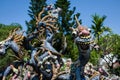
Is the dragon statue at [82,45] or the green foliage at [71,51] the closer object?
the dragon statue at [82,45]

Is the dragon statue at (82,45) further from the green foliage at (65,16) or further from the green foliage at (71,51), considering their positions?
the green foliage at (65,16)

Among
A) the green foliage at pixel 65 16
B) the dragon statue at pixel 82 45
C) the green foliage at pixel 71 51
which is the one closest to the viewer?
the dragon statue at pixel 82 45

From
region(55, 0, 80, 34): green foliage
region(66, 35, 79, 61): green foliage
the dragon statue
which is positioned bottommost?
the dragon statue

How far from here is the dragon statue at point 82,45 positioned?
26.9 feet

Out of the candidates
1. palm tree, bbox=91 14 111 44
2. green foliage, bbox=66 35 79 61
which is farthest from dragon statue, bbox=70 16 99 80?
palm tree, bbox=91 14 111 44

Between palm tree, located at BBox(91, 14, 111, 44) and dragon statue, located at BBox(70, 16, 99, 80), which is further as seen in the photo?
palm tree, located at BBox(91, 14, 111, 44)

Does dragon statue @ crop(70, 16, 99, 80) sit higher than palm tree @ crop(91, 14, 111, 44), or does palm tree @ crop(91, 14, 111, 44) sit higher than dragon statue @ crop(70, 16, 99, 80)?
palm tree @ crop(91, 14, 111, 44)

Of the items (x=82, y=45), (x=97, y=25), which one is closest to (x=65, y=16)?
(x=97, y=25)

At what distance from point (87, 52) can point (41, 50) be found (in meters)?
2.46

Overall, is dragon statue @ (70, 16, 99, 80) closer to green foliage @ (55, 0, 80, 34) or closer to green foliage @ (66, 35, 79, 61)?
green foliage @ (66, 35, 79, 61)

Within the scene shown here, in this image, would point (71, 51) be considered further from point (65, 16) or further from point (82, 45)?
point (82, 45)

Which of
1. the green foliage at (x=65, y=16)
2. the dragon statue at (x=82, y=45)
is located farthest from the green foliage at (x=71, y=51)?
the dragon statue at (x=82, y=45)

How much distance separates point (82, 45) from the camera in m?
8.21

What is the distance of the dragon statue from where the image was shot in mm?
8195
